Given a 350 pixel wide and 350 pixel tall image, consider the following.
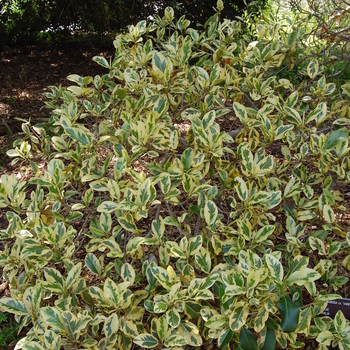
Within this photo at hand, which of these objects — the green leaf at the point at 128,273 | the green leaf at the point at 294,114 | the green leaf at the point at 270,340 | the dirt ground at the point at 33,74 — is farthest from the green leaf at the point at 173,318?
the dirt ground at the point at 33,74

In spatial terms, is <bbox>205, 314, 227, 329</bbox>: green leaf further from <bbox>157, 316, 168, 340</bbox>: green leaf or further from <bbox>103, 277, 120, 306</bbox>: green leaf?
<bbox>103, 277, 120, 306</bbox>: green leaf

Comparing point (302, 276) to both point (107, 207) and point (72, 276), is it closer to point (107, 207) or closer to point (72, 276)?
point (107, 207)

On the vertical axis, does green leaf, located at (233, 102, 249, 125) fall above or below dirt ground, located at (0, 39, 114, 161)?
below

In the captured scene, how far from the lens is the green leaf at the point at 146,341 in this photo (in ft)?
4.97

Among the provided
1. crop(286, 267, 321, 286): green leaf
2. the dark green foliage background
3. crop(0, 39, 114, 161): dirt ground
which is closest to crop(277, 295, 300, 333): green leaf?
crop(286, 267, 321, 286): green leaf

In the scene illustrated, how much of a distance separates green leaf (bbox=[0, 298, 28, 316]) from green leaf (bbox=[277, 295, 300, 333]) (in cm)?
96

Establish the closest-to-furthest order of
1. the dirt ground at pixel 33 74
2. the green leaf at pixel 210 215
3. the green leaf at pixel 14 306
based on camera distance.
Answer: the green leaf at pixel 14 306, the green leaf at pixel 210 215, the dirt ground at pixel 33 74

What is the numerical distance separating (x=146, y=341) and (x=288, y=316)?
0.52m

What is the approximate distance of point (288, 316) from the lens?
4.79 ft

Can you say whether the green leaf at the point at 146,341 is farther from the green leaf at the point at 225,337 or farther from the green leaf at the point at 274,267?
the green leaf at the point at 274,267

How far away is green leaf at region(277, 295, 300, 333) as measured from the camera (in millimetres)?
1452

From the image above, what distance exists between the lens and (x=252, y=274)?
4.59 ft

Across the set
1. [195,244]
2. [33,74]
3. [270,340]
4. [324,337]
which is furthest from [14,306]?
[33,74]

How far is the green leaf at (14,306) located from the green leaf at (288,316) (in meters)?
0.96
